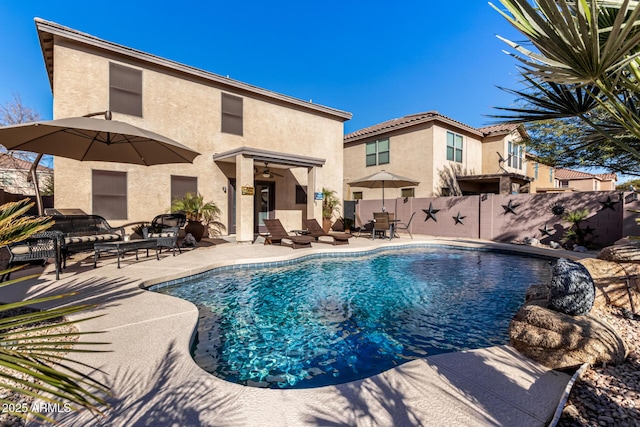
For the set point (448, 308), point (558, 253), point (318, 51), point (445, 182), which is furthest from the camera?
point (318, 51)

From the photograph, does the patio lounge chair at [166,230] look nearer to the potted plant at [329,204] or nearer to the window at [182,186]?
the window at [182,186]

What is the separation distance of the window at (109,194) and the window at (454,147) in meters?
15.8

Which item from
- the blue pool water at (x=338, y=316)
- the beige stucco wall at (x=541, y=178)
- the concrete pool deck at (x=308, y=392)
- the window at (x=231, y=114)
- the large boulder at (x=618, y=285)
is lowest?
the blue pool water at (x=338, y=316)

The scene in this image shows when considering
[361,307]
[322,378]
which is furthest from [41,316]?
[361,307]

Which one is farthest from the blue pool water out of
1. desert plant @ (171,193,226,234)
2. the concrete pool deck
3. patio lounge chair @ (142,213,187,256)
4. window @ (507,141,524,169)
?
window @ (507,141,524,169)

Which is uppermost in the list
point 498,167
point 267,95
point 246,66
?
point 246,66

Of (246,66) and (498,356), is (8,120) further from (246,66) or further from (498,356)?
(498,356)

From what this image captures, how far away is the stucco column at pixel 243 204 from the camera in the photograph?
34.0ft

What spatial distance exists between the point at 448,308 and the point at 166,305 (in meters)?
4.35

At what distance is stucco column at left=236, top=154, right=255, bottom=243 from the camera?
1035cm

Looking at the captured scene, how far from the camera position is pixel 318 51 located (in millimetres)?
24203

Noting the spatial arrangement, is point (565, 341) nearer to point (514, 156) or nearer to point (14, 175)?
point (514, 156)

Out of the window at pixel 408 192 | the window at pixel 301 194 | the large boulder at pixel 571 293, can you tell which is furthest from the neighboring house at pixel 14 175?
the large boulder at pixel 571 293

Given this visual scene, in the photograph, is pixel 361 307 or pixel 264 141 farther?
pixel 264 141
